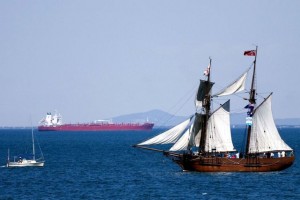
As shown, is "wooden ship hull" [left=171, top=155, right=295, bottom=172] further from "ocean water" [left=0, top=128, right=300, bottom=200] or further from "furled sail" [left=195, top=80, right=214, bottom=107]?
"furled sail" [left=195, top=80, right=214, bottom=107]

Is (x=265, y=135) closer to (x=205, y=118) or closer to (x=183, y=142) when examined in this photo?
(x=205, y=118)

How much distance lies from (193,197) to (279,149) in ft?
77.9

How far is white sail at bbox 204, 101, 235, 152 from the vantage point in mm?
84312

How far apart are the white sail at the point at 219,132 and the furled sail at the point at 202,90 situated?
228 centimetres

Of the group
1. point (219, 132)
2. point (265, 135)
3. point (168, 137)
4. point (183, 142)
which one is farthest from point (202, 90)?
point (265, 135)

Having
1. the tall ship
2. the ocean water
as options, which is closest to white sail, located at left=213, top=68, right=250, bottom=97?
the tall ship

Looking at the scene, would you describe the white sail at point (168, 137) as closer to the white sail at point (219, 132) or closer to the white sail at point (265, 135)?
the white sail at point (219, 132)

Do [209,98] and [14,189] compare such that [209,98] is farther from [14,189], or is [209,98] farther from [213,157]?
[14,189]

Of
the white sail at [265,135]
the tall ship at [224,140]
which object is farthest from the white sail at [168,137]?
the white sail at [265,135]

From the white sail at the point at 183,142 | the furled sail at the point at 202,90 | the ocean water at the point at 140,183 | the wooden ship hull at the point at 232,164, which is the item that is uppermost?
the furled sail at the point at 202,90

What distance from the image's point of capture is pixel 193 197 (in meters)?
63.2

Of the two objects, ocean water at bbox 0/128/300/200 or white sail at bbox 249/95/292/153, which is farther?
white sail at bbox 249/95/292/153

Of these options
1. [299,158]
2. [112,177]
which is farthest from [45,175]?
[299,158]

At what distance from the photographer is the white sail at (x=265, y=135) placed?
3300 inches
